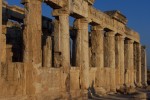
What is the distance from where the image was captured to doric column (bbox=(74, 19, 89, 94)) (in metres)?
16.7

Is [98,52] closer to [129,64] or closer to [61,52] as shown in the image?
[61,52]

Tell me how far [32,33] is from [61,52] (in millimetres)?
2758

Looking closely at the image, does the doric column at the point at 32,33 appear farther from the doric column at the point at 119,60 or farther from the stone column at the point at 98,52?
the doric column at the point at 119,60

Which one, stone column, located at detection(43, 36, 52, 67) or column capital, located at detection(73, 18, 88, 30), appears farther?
stone column, located at detection(43, 36, 52, 67)

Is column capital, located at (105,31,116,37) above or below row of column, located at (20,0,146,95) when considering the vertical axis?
above

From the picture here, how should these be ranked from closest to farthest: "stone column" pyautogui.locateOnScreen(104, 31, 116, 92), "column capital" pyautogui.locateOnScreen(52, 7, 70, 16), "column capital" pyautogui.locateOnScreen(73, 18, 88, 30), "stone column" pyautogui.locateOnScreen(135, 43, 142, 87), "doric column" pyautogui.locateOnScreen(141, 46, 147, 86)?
"column capital" pyautogui.locateOnScreen(52, 7, 70, 16) < "column capital" pyautogui.locateOnScreen(73, 18, 88, 30) < "stone column" pyautogui.locateOnScreen(104, 31, 116, 92) < "stone column" pyautogui.locateOnScreen(135, 43, 142, 87) < "doric column" pyautogui.locateOnScreen(141, 46, 147, 86)

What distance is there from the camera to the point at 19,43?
18953mm

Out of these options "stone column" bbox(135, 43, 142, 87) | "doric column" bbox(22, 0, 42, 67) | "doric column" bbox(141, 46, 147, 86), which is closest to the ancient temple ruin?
"doric column" bbox(22, 0, 42, 67)

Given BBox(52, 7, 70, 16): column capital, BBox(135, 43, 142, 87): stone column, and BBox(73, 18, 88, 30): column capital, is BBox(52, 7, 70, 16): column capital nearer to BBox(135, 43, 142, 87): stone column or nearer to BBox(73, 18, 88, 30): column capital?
BBox(73, 18, 88, 30): column capital

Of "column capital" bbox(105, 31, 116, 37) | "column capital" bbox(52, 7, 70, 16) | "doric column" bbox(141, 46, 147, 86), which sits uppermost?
"column capital" bbox(52, 7, 70, 16)

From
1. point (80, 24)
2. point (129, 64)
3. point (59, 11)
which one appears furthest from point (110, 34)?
point (59, 11)

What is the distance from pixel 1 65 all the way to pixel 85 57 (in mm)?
7056

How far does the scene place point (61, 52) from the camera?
14680 mm

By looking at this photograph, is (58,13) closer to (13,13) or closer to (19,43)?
(13,13)
